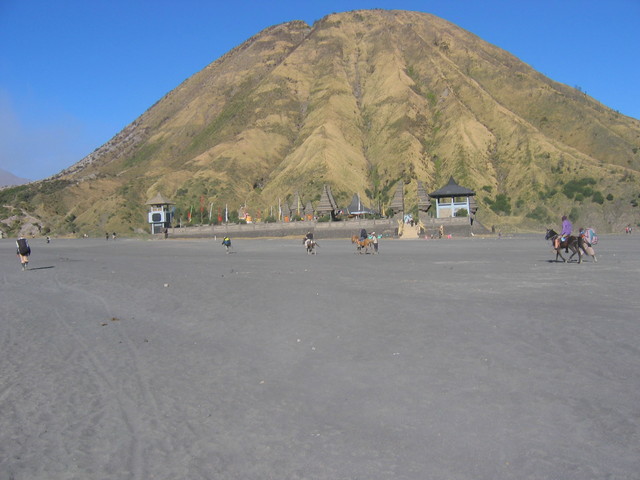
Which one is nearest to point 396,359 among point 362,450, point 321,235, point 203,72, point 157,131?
point 362,450

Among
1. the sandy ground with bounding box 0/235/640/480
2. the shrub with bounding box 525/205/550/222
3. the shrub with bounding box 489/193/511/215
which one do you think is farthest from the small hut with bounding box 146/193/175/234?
the sandy ground with bounding box 0/235/640/480

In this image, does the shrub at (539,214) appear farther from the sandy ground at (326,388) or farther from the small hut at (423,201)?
the sandy ground at (326,388)

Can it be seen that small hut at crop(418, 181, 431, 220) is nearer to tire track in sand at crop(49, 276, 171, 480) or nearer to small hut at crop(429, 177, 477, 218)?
small hut at crop(429, 177, 477, 218)

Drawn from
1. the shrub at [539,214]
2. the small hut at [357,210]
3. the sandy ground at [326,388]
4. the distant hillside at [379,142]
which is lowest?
the sandy ground at [326,388]

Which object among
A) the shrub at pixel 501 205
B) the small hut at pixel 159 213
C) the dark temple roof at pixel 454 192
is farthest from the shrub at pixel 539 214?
the small hut at pixel 159 213

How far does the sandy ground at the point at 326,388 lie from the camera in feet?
14.3

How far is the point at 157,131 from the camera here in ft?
508

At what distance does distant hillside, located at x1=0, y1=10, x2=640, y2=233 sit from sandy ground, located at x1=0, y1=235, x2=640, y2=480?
68605mm

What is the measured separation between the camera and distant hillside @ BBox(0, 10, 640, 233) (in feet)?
277

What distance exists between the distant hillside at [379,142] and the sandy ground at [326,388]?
68.6m

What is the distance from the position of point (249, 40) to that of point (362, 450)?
19446 cm

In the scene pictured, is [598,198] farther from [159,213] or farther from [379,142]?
[159,213]

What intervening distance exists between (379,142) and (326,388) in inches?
3899

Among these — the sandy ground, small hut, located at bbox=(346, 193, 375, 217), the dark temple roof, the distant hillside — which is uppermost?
the distant hillside
